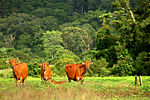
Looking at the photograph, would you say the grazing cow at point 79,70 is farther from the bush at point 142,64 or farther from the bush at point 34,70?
the bush at point 142,64

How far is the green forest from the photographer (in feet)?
121

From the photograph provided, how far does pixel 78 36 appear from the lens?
73438mm

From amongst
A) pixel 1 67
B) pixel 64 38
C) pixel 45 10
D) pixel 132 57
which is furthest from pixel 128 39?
pixel 45 10

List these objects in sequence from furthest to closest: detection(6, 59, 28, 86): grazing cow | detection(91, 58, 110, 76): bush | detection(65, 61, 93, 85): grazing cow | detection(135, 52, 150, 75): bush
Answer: detection(135, 52, 150, 75): bush
detection(91, 58, 110, 76): bush
detection(65, 61, 93, 85): grazing cow
detection(6, 59, 28, 86): grazing cow

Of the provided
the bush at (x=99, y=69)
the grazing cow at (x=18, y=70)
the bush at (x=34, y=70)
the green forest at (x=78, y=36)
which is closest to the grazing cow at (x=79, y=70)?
the green forest at (x=78, y=36)

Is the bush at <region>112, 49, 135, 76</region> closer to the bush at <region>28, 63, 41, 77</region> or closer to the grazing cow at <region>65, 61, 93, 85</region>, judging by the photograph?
the bush at <region>28, 63, 41, 77</region>

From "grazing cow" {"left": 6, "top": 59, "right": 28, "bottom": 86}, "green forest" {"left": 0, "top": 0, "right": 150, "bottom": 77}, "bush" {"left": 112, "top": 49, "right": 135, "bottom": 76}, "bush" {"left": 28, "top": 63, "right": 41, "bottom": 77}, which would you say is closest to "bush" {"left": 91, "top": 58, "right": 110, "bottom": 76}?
"green forest" {"left": 0, "top": 0, "right": 150, "bottom": 77}

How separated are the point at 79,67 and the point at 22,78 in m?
3.70

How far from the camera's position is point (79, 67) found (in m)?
19.7

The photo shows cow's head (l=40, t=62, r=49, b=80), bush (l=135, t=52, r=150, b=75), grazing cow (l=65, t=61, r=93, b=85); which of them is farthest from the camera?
bush (l=135, t=52, r=150, b=75)

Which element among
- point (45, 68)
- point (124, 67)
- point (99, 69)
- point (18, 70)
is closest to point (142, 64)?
point (124, 67)

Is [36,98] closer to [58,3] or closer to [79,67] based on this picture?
[79,67]

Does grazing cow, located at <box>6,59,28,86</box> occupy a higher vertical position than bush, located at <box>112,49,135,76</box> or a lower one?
higher

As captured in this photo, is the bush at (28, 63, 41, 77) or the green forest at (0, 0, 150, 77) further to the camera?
the green forest at (0, 0, 150, 77)
